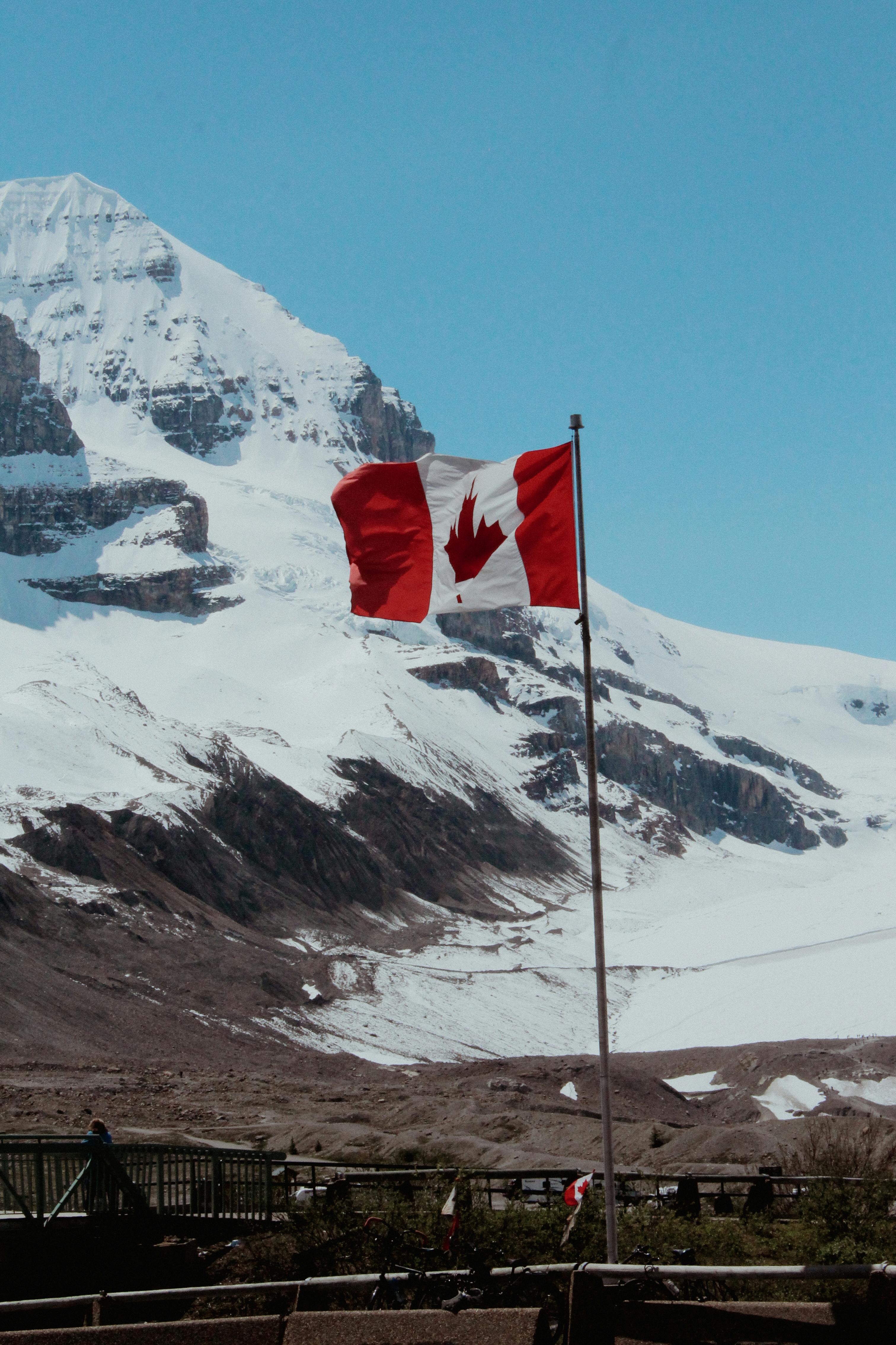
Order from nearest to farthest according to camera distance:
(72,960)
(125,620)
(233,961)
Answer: (72,960)
(233,961)
(125,620)

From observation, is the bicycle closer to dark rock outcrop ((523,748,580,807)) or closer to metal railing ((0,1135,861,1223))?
metal railing ((0,1135,861,1223))

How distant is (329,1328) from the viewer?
8680mm

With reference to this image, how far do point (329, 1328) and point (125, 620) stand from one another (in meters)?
191

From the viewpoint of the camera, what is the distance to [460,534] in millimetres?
14539

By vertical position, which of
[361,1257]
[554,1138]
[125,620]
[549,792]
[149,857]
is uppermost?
[125,620]

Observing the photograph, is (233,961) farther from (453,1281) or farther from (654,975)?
(453,1281)

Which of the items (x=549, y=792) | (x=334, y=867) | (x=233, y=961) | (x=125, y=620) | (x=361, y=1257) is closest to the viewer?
(x=361, y=1257)

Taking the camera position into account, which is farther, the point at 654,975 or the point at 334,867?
the point at 334,867

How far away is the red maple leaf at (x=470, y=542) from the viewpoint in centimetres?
1438

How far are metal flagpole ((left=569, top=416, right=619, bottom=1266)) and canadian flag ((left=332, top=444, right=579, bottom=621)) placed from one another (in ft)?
0.86

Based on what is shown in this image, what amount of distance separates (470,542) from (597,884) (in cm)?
373

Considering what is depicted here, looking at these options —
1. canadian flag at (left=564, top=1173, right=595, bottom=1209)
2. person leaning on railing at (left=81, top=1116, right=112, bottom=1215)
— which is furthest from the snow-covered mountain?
canadian flag at (left=564, top=1173, right=595, bottom=1209)

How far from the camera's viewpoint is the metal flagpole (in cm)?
1192

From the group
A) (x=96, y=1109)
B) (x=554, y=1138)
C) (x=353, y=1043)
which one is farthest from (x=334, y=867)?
(x=554, y=1138)
